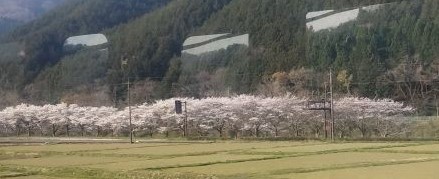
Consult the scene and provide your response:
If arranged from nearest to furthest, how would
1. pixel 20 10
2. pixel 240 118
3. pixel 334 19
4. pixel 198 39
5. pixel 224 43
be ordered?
pixel 240 118, pixel 334 19, pixel 224 43, pixel 198 39, pixel 20 10

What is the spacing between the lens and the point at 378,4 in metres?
59.0

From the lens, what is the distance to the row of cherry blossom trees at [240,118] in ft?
148

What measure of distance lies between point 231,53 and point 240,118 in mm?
15546

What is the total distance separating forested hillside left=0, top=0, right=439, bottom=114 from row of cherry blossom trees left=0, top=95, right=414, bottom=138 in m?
6.06

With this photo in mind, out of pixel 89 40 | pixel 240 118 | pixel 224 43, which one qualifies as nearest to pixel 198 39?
pixel 224 43

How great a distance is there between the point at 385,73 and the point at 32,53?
42.1 metres

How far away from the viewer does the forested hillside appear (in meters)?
53.2

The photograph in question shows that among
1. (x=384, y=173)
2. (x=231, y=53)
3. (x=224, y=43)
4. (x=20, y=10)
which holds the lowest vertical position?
(x=384, y=173)

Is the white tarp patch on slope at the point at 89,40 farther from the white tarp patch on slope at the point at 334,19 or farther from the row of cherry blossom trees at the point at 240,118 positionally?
the white tarp patch on slope at the point at 334,19

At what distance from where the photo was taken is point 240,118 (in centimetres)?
4884

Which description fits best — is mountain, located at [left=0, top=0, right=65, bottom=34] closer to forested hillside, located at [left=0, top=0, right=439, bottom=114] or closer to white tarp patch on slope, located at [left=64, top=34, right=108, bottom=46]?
forested hillside, located at [left=0, top=0, right=439, bottom=114]

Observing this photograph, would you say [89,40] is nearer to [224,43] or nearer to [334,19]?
[224,43]

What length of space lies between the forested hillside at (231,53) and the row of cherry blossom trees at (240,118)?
6063mm

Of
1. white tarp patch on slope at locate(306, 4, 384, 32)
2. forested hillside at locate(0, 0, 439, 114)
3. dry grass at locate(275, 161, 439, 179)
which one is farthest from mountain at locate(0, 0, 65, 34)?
dry grass at locate(275, 161, 439, 179)
